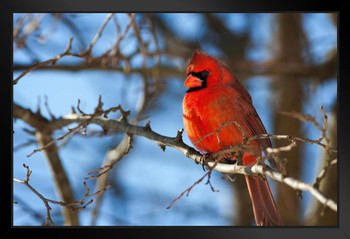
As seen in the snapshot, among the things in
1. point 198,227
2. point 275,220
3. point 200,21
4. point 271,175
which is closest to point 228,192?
point 200,21

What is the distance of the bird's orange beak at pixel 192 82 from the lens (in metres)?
2.88

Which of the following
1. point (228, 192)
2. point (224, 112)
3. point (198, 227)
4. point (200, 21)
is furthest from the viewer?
point (200, 21)

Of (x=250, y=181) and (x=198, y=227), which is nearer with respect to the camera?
(x=198, y=227)

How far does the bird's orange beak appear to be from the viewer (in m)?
2.88

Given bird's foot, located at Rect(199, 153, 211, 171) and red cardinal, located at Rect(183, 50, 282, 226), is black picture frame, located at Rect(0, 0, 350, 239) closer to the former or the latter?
bird's foot, located at Rect(199, 153, 211, 171)

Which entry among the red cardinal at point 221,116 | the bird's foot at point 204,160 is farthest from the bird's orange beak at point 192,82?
the bird's foot at point 204,160

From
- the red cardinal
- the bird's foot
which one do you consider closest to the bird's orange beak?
the red cardinal

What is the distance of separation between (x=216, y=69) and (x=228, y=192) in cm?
229

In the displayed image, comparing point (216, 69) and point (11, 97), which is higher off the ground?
point (216, 69)

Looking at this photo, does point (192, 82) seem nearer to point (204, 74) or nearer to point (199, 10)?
point (204, 74)

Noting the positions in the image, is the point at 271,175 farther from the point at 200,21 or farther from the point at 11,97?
the point at 200,21

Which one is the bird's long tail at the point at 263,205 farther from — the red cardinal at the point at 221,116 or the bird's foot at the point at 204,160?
the bird's foot at the point at 204,160

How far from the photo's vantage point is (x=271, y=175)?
187 centimetres

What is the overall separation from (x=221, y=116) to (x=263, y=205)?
572 millimetres
